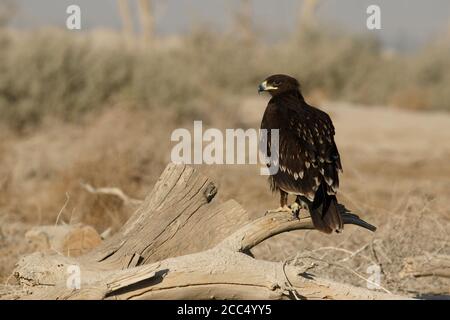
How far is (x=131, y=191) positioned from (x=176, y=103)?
21.3 ft

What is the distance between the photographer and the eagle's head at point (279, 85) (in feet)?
Answer: 20.4

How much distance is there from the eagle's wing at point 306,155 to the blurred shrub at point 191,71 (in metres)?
8.78

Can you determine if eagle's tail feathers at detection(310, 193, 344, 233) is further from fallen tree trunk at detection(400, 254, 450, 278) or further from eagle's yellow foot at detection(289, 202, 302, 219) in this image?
fallen tree trunk at detection(400, 254, 450, 278)

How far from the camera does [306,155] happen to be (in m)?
5.36

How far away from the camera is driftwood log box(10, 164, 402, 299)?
4.61 m

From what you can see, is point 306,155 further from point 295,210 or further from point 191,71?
point 191,71

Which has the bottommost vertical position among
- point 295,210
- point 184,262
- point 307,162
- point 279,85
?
point 184,262

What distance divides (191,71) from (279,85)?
12.9m

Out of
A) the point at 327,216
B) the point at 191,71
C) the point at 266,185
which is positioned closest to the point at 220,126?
the point at 266,185

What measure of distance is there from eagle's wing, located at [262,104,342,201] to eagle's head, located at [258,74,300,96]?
57 centimetres

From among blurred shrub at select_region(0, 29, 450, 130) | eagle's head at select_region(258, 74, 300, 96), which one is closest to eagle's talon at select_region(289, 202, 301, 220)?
eagle's head at select_region(258, 74, 300, 96)

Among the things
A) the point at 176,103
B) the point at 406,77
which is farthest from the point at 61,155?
the point at 406,77

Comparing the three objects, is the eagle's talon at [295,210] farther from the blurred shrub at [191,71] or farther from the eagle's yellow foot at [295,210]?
the blurred shrub at [191,71]

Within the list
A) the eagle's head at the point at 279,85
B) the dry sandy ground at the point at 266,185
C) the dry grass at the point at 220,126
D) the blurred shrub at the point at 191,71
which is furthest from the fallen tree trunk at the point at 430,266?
the blurred shrub at the point at 191,71
